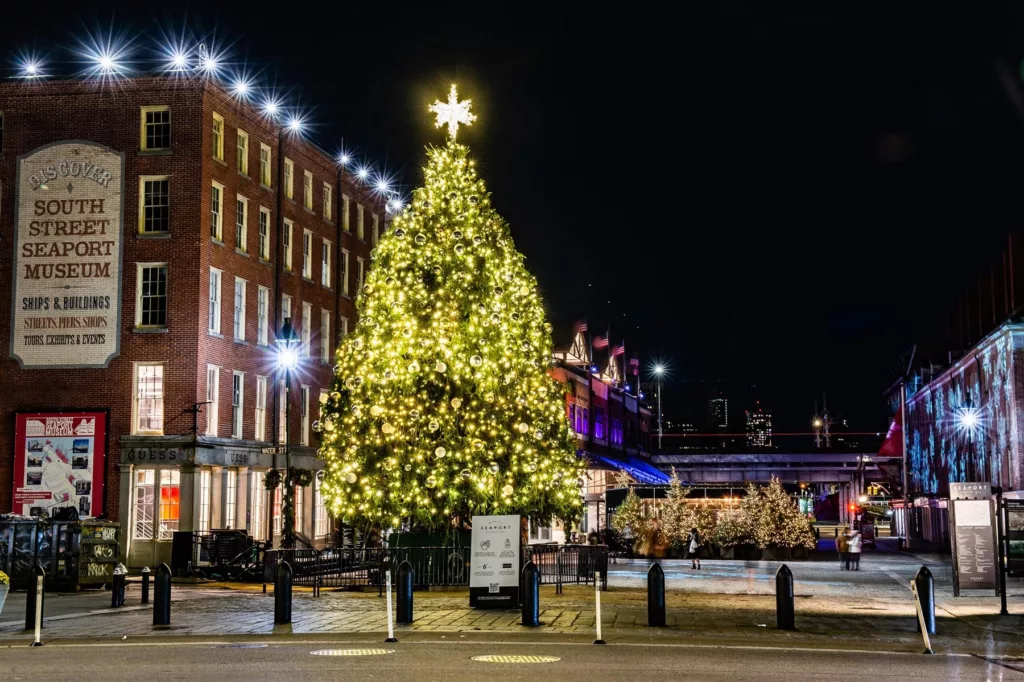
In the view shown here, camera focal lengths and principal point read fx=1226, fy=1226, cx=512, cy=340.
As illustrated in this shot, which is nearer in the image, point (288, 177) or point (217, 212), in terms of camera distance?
point (217, 212)

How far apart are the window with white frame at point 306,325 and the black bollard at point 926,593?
35.4m

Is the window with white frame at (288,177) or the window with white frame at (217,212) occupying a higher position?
the window with white frame at (288,177)

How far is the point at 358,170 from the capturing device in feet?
184

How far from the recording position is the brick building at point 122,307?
132ft

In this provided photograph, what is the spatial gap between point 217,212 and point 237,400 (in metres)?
6.73

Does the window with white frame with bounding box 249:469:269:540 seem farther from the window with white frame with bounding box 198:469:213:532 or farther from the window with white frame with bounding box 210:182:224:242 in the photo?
the window with white frame with bounding box 210:182:224:242

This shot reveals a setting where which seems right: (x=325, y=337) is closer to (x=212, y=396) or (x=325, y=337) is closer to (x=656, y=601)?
(x=212, y=396)

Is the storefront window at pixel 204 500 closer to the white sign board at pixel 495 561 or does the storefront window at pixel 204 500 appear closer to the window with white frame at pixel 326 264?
the window with white frame at pixel 326 264

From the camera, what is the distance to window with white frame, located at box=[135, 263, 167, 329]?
41094 millimetres

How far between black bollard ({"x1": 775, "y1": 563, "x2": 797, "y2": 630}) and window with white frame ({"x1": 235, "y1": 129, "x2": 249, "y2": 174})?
101ft

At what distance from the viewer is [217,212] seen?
4269 centimetres

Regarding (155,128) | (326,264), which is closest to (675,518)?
(326,264)

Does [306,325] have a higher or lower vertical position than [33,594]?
higher

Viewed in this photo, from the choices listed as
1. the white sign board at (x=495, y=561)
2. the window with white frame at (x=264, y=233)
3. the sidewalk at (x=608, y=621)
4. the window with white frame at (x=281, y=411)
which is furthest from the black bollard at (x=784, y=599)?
the window with white frame at (x=264, y=233)
